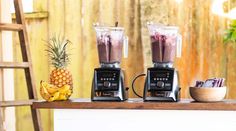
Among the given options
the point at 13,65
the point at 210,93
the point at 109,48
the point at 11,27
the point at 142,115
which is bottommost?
the point at 142,115

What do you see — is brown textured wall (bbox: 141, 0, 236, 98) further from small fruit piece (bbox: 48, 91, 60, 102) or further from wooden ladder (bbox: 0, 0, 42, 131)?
small fruit piece (bbox: 48, 91, 60, 102)

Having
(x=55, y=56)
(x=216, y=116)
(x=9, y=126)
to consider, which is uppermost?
(x=55, y=56)

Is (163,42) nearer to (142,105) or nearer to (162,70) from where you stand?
(162,70)

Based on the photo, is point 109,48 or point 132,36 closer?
point 109,48

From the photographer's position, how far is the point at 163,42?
85.2 inches

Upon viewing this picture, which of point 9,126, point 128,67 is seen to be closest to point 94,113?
point 128,67

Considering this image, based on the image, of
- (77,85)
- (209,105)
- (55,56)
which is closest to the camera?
Result: (209,105)

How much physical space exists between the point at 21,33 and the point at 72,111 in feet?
3.36

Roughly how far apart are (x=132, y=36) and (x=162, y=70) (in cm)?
97

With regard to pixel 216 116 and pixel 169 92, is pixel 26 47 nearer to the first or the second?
pixel 169 92

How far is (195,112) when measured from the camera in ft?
6.58

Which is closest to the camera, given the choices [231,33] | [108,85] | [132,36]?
[108,85]

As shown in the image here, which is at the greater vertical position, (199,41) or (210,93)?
(199,41)

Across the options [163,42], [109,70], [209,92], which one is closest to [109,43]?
[109,70]
